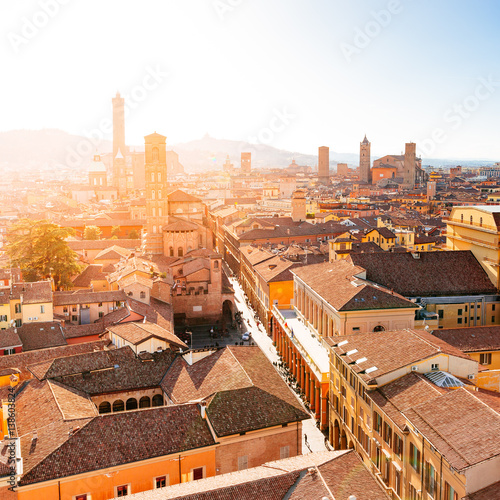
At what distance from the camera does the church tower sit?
7206 centimetres

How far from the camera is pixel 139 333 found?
118 ft

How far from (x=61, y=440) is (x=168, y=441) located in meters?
Answer: 4.46

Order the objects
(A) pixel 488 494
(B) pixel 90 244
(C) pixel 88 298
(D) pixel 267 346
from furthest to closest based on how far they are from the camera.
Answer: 1. (B) pixel 90 244
2. (D) pixel 267 346
3. (C) pixel 88 298
4. (A) pixel 488 494

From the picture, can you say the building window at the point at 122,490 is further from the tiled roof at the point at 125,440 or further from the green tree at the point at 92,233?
the green tree at the point at 92,233

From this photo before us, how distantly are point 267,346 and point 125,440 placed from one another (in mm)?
26352

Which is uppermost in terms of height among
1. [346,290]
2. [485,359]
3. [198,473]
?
[346,290]

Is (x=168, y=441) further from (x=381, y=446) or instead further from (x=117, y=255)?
(x=117, y=255)

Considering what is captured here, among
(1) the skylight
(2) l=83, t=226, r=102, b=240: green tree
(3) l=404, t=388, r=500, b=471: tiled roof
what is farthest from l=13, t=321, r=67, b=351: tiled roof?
(2) l=83, t=226, r=102, b=240: green tree

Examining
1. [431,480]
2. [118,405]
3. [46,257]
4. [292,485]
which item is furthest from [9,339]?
[431,480]

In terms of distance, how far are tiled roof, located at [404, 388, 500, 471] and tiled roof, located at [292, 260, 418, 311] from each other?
44.0ft

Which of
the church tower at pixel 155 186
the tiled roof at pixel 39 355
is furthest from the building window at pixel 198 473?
the church tower at pixel 155 186

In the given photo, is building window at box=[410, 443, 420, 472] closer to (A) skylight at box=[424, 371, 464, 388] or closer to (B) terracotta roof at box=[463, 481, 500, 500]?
(B) terracotta roof at box=[463, 481, 500, 500]

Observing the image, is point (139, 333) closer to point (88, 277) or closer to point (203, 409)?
point (203, 409)

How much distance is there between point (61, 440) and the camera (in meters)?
23.5
